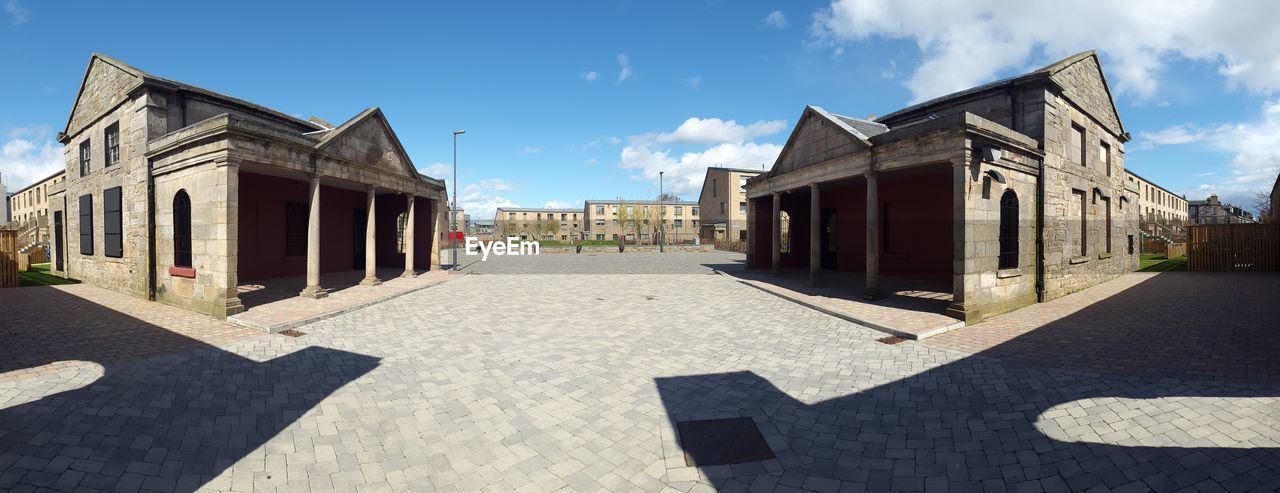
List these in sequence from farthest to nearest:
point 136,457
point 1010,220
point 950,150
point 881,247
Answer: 1. point 881,247
2. point 1010,220
3. point 950,150
4. point 136,457

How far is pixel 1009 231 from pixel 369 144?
16.6 meters

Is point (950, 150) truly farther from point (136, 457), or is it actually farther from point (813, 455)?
point (136, 457)

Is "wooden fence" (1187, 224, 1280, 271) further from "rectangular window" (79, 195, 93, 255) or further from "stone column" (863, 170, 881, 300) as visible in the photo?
"rectangular window" (79, 195, 93, 255)

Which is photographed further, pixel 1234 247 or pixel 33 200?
pixel 33 200

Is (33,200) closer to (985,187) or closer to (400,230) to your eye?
(400,230)

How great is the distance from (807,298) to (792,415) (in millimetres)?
7627

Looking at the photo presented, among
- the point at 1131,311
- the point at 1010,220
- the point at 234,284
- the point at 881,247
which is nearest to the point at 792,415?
the point at 1010,220

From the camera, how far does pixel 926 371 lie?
235 inches

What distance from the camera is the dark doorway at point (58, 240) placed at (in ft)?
54.8

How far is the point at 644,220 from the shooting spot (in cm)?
5850

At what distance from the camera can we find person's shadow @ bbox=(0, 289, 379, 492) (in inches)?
136

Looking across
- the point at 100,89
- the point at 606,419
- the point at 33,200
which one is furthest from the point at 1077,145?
the point at 33,200

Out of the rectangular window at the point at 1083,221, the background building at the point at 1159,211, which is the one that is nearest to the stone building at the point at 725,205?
the background building at the point at 1159,211

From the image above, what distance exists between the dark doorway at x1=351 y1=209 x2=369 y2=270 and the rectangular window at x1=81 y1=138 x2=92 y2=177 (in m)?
6.90
